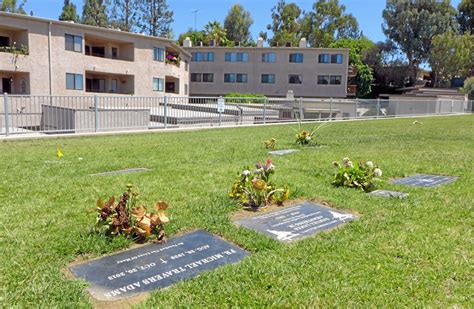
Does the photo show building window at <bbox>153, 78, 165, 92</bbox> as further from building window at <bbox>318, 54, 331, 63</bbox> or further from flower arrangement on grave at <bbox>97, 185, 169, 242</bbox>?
flower arrangement on grave at <bbox>97, 185, 169, 242</bbox>

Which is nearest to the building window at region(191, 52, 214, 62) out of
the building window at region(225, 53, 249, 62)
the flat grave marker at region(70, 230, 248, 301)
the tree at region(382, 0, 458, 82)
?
the building window at region(225, 53, 249, 62)

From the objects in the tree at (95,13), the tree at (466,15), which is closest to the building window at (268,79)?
the tree at (95,13)

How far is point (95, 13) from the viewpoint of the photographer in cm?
5900

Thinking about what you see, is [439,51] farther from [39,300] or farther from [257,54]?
[39,300]

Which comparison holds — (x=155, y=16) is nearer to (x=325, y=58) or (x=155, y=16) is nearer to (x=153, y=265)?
(x=325, y=58)

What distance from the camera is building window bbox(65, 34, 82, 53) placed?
2729 centimetres

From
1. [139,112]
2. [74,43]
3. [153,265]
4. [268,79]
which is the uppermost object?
[74,43]

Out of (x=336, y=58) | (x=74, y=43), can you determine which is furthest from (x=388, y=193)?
(x=336, y=58)

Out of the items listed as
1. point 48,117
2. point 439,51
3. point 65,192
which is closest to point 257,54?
point 439,51

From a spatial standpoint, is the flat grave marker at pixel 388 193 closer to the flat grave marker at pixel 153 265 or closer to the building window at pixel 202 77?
the flat grave marker at pixel 153 265

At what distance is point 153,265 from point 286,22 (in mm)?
67041

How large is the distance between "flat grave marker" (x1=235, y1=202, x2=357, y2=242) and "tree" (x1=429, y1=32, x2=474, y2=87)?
49.5 meters

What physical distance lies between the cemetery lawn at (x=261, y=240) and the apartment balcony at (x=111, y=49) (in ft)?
85.4

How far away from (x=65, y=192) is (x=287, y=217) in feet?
9.56
